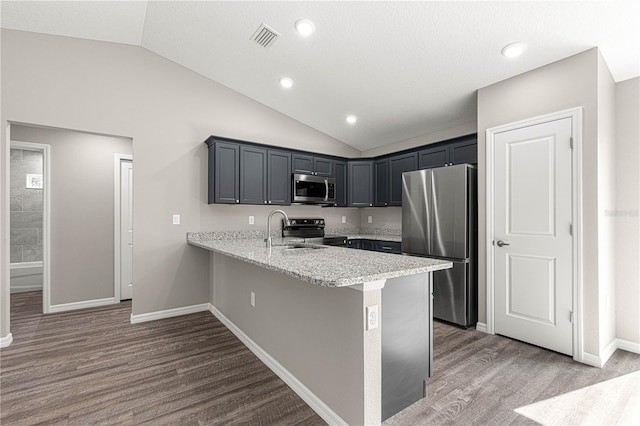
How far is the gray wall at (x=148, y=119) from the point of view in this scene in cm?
297

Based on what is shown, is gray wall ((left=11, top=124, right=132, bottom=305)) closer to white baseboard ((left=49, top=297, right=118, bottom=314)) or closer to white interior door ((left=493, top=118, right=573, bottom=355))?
white baseboard ((left=49, top=297, right=118, bottom=314))

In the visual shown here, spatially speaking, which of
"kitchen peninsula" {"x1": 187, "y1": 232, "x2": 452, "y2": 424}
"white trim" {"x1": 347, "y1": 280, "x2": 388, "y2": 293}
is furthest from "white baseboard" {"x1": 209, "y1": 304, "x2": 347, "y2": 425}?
"white trim" {"x1": 347, "y1": 280, "x2": 388, "y2": 293}

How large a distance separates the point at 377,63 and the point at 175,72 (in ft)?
8.06

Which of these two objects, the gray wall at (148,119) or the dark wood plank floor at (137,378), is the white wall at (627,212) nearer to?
the dark wood plank floor at (137,378)

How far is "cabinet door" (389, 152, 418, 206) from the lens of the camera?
4.34m

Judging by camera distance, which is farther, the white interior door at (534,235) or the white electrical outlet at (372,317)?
the white interior door at (534,235)

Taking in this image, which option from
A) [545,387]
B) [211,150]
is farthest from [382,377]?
[211,150]

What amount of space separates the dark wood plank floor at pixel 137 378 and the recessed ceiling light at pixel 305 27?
2930 mm

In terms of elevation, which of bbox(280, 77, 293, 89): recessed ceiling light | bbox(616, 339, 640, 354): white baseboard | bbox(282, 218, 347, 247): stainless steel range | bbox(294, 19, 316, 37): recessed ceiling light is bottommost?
bbox(616, 339, 640, 354): white baseboard

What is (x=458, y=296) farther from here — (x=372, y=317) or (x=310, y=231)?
(x=310, y=231)

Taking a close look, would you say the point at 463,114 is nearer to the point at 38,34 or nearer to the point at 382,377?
the point at 382,377

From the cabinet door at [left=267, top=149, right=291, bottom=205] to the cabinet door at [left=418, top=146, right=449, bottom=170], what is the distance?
1.83 metres

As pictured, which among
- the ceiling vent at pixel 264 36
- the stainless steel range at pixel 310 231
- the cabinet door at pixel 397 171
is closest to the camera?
the ceiling vent at pixel 264 36

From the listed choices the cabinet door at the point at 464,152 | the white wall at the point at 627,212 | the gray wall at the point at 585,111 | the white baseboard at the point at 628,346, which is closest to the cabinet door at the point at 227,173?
the cabinet door at the point at 464,152
